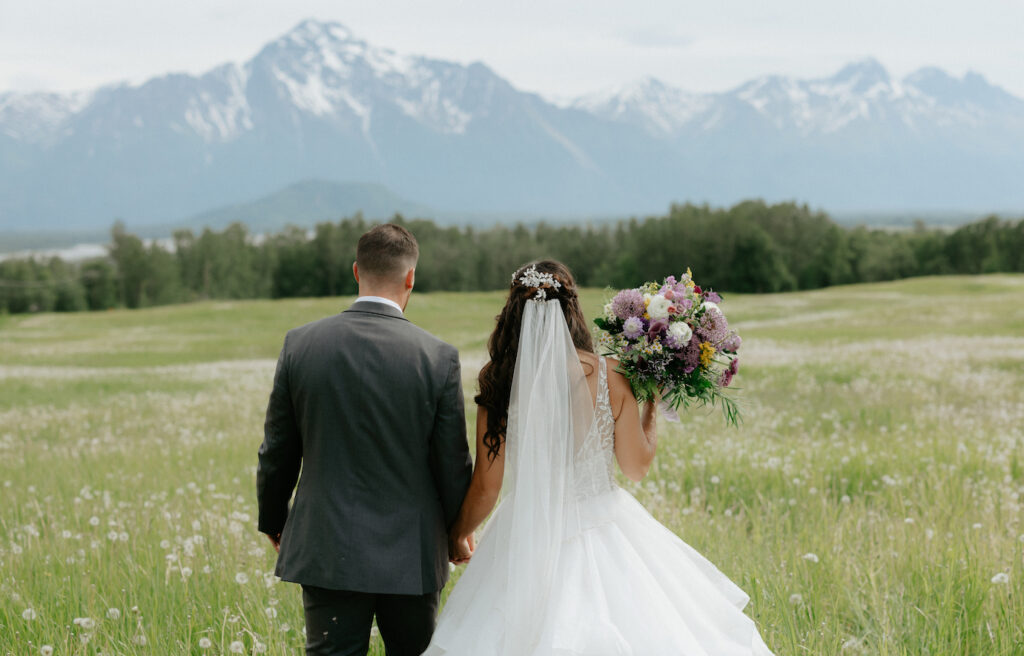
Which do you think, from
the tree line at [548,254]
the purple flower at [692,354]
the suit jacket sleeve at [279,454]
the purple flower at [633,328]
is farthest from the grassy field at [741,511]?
the tree line at [548,254]

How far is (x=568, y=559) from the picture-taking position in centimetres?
429

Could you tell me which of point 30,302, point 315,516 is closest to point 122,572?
point 315,516

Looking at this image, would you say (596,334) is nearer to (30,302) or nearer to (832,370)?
(832,370)

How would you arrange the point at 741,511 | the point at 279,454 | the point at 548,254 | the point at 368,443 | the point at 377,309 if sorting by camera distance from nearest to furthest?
the point at 368,443 → the point at 377,309 → the point at 279,454 → the point at 741,511 → the point at 548,254

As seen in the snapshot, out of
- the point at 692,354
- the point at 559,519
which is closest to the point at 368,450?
the point at 559,519

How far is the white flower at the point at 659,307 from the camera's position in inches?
174

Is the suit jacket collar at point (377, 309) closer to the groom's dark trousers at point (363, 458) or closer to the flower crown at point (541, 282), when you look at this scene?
the groom's dark trousers at point (363, 458)

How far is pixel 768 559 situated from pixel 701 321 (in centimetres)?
263

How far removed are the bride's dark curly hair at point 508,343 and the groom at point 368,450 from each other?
0.34 m

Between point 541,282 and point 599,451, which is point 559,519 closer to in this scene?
point 599,451

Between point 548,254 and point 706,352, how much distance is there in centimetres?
11344

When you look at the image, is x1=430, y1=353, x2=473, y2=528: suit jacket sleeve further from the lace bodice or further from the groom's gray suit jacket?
the lace bodice

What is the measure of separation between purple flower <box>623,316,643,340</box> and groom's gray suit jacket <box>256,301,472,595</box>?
1.01 metres

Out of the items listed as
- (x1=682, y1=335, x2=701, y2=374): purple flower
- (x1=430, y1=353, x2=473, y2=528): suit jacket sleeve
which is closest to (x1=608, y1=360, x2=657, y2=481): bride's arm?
(x1=682, y1=335, x2=701, y2=374): purple flower
